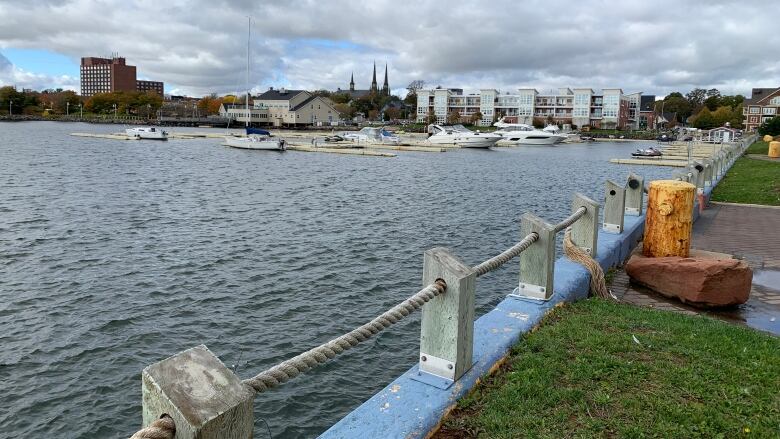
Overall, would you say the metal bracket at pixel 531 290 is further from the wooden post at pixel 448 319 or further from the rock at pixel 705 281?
the rock at pixel 705 281

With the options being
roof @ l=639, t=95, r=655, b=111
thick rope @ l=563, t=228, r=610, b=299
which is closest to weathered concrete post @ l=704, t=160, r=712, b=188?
thick rope @ l=563, t=228, r=610, b=299

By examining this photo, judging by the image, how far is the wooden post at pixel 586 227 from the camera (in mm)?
8219

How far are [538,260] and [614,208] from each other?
177 inches

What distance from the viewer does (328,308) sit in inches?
439

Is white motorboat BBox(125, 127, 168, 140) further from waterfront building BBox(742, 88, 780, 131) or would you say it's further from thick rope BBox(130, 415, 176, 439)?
waterfront building BBox(742, 88, 780, 131)

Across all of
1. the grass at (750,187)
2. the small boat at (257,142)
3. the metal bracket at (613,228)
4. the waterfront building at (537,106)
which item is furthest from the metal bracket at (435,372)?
the waterfront building at (537,106)

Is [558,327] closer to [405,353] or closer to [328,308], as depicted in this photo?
[405,353]

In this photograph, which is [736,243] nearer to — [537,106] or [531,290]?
[531,290]

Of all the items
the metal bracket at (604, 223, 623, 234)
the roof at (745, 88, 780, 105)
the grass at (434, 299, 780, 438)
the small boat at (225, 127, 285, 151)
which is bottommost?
the grass at (434, 299, 780, 438)

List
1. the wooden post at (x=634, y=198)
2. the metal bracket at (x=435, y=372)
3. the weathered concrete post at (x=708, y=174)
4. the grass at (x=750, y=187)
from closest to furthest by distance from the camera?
the metal bracket at (x=435, y=372)
the wooden post at (x=634, y=198)
the grass at (x=750, y=187)
the weathered concrete post at (x=708, y=174)

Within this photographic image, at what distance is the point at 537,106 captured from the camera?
496 ft

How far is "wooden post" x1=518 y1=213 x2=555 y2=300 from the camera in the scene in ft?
21.1

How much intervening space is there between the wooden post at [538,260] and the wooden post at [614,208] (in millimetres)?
4195

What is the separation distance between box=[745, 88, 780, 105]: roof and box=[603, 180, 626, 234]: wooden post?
146277 millimetres
